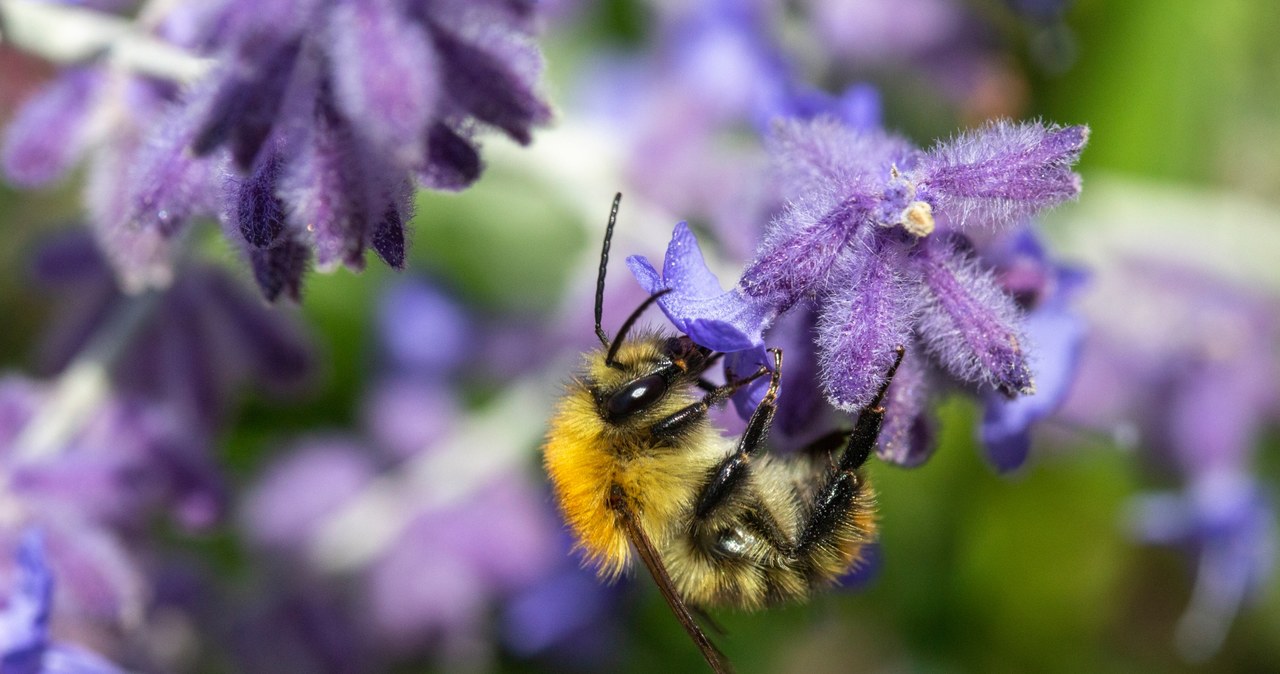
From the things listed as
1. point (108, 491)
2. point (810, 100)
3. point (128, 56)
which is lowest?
point (108, 491)

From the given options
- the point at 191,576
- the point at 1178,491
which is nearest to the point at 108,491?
the point at 191,576

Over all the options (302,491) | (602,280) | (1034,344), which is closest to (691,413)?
(602,280)

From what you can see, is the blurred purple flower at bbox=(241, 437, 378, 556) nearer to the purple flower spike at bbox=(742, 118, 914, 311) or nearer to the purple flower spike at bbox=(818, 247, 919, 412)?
the purple flower spike at bbox=(742, 118, 914, 311)

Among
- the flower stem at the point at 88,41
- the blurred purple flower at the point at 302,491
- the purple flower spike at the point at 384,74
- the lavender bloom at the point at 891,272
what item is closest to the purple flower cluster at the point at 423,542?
the blurred purple flower at the point at 302,491

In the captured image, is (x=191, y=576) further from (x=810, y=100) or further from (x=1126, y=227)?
(x=1126, y=227)

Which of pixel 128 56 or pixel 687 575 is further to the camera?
pixel 128 56

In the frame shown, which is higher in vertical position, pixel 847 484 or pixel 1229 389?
pixel 1229 389

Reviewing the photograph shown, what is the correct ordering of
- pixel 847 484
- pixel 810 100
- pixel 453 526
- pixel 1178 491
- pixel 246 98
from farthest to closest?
1. pixel 453 526
2. pixel 1178 491
3. pixel 810 100
4. pixel 847 484
5. pixel 246 98

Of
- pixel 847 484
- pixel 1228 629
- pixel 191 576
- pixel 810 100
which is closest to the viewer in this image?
pixel 847 484

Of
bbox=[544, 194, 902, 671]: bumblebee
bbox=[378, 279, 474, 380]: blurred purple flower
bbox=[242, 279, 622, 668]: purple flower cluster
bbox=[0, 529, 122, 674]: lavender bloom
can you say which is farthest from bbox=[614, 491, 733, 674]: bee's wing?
bbox=[378, 279, 474, 380]: blurred purple flower
